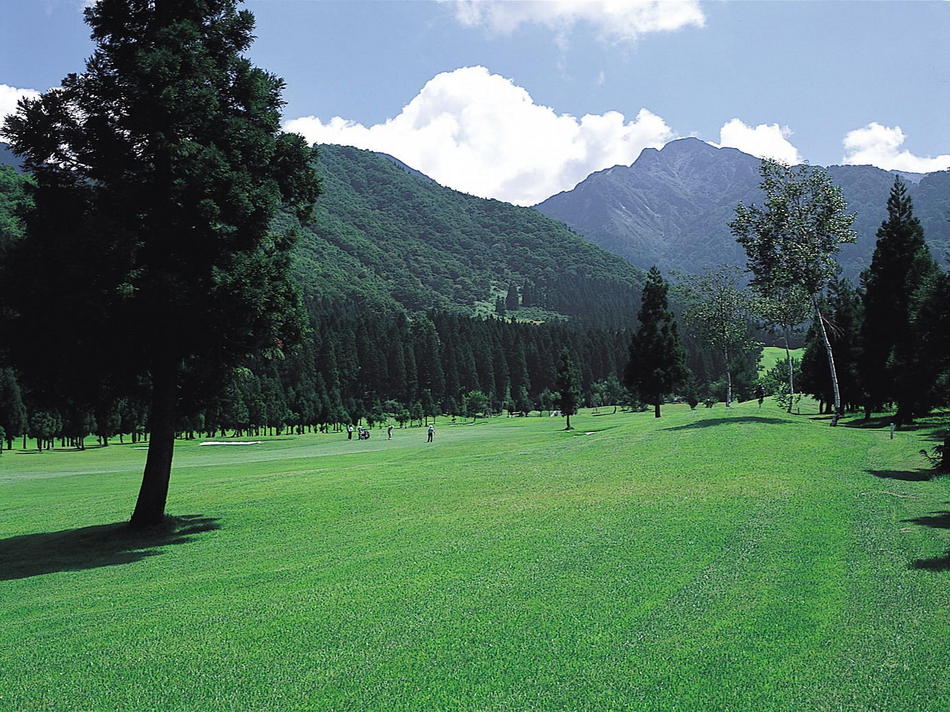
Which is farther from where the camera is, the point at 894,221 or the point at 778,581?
the point at 894,221

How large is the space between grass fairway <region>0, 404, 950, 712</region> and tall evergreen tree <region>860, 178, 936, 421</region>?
30.7 metres

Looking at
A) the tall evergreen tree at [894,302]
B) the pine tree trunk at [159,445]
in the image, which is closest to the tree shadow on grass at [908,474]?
the pine tree trunk at [159,445]

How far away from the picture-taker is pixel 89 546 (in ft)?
60.3

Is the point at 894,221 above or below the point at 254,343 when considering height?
above

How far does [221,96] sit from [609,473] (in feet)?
57.3

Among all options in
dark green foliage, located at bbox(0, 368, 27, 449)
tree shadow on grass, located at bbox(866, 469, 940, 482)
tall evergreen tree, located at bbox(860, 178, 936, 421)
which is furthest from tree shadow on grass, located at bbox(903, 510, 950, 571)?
dark green foliage, located at bbox(0, 368, 27, 449)

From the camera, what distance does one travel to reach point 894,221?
51.4 m

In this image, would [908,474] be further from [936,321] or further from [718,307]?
[718,307]

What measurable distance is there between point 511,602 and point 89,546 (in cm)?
1353

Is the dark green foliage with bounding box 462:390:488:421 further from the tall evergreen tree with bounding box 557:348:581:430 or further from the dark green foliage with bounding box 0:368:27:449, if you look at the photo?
the dark green foliage with bounding box 0:368:27:449

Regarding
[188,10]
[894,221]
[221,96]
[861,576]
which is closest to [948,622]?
[861,576]

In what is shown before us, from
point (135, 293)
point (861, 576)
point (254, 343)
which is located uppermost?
point (135, 293)

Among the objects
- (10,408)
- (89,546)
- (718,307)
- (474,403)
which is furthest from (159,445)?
(474,403)

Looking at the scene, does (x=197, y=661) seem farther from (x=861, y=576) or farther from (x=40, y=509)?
(x=40, y=509)
